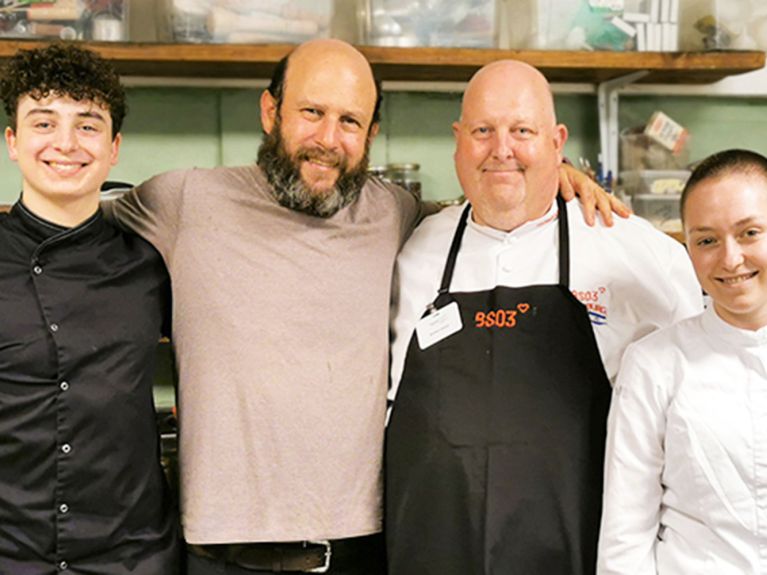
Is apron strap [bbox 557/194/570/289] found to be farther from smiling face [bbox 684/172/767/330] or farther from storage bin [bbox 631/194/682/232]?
storage bin [bbox 631/194/682/232]

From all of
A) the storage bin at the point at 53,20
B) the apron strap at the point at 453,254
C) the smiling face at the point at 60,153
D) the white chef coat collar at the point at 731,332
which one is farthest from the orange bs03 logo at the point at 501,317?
the storage bin at the point at 53,20

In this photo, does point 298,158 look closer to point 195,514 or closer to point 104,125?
point 104,125

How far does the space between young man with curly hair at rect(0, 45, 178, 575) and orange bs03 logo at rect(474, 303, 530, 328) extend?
611 mm

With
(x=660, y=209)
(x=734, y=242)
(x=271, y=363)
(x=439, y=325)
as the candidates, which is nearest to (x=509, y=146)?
(x=439, y=325)

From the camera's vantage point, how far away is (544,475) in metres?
1.50

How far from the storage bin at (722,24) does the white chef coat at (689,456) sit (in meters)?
1.31

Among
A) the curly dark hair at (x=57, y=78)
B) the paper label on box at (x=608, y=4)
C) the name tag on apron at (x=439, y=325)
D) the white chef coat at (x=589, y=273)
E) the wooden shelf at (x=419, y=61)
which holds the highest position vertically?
the paper label on box at (x=608, y=4)

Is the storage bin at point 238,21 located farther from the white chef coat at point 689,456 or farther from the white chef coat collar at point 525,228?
the white chef coat at point 689,456

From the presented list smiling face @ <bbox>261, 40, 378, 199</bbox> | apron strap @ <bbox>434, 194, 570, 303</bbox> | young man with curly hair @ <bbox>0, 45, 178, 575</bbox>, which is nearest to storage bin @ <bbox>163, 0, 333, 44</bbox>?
smiling face @ <bbox>261, 40, 378, 199</bbox>

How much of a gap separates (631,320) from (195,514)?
89 cm

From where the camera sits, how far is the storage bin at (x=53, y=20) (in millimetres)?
2096

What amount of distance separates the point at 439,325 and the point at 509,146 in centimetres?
37

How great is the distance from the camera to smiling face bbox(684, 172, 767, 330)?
1281 mm

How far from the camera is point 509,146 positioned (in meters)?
1.62
